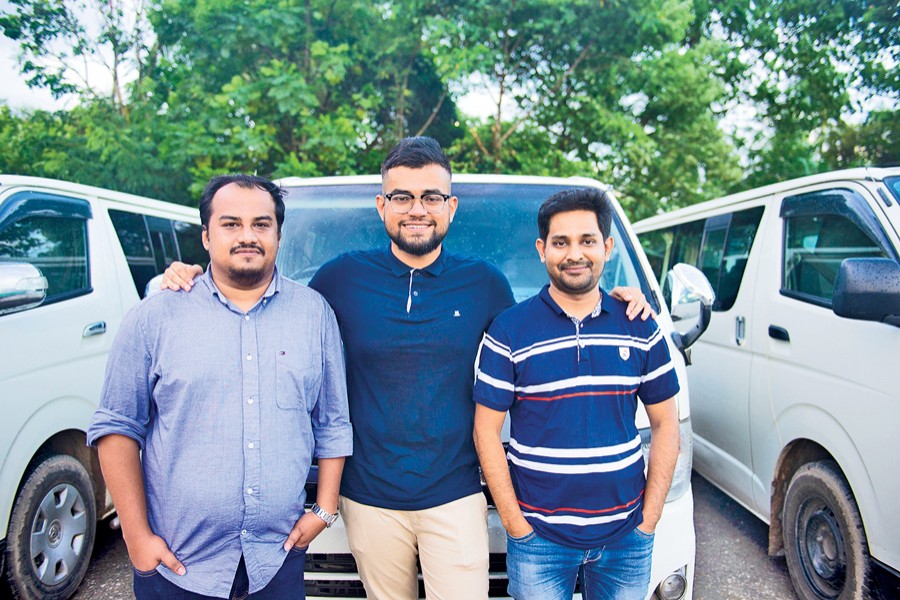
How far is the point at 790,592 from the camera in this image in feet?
11.0

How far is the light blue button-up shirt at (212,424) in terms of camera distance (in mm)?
1791

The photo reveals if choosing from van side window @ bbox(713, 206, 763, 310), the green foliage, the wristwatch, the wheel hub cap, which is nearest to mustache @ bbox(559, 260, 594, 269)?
the wristwatch

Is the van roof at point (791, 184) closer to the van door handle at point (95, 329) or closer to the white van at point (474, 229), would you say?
the white van at point (474, 229)

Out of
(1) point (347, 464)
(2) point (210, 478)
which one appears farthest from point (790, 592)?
(2) point (210, 478)

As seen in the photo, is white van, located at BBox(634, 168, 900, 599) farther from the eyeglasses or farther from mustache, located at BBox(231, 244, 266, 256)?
mustache, located at BBox(231, 244, 266, 256)

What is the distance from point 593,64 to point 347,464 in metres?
8.81

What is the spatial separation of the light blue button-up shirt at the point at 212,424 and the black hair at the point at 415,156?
66cm

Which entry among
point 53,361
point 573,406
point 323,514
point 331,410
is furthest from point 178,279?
point 53,361

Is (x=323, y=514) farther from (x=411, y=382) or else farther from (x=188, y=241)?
(x=188, y=241)

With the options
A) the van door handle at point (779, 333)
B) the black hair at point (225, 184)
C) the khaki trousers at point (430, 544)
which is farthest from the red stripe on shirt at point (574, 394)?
the van door handle at point (779, 333)

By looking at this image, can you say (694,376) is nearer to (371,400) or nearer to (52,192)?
(371,400)

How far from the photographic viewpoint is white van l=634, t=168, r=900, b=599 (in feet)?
8.66

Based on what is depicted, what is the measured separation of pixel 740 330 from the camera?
13.2ft

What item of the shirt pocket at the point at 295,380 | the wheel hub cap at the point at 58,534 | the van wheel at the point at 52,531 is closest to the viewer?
the shirt pocket at the point at 295,380
